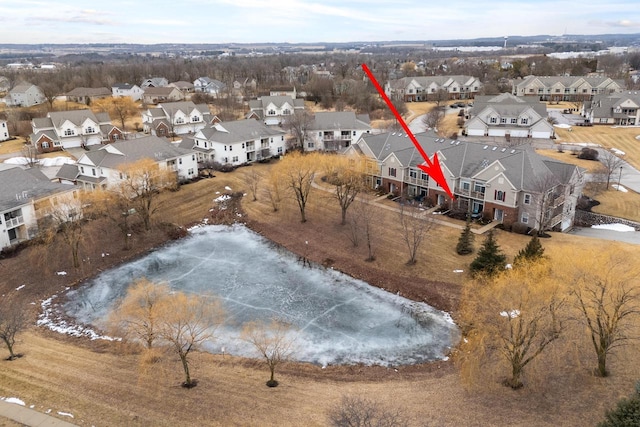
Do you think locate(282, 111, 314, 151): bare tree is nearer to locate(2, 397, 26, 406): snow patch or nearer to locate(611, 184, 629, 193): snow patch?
locate(611, 184, 629, 193): snow patch

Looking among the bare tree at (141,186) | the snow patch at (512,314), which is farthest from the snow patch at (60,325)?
the snow patch at (512,314)

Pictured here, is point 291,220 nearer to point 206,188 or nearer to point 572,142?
point 206,188

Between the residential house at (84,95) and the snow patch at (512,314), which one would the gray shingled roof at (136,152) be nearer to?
the snow patch at (512,314)

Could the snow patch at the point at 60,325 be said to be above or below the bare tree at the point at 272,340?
below

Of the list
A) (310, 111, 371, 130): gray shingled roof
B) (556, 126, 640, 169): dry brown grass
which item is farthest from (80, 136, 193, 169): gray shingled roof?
(556, 126, 640, 169): dry brown grass

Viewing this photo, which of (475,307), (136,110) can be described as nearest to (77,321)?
(475,307)

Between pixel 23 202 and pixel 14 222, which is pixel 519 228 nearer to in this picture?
pixel 23 202
